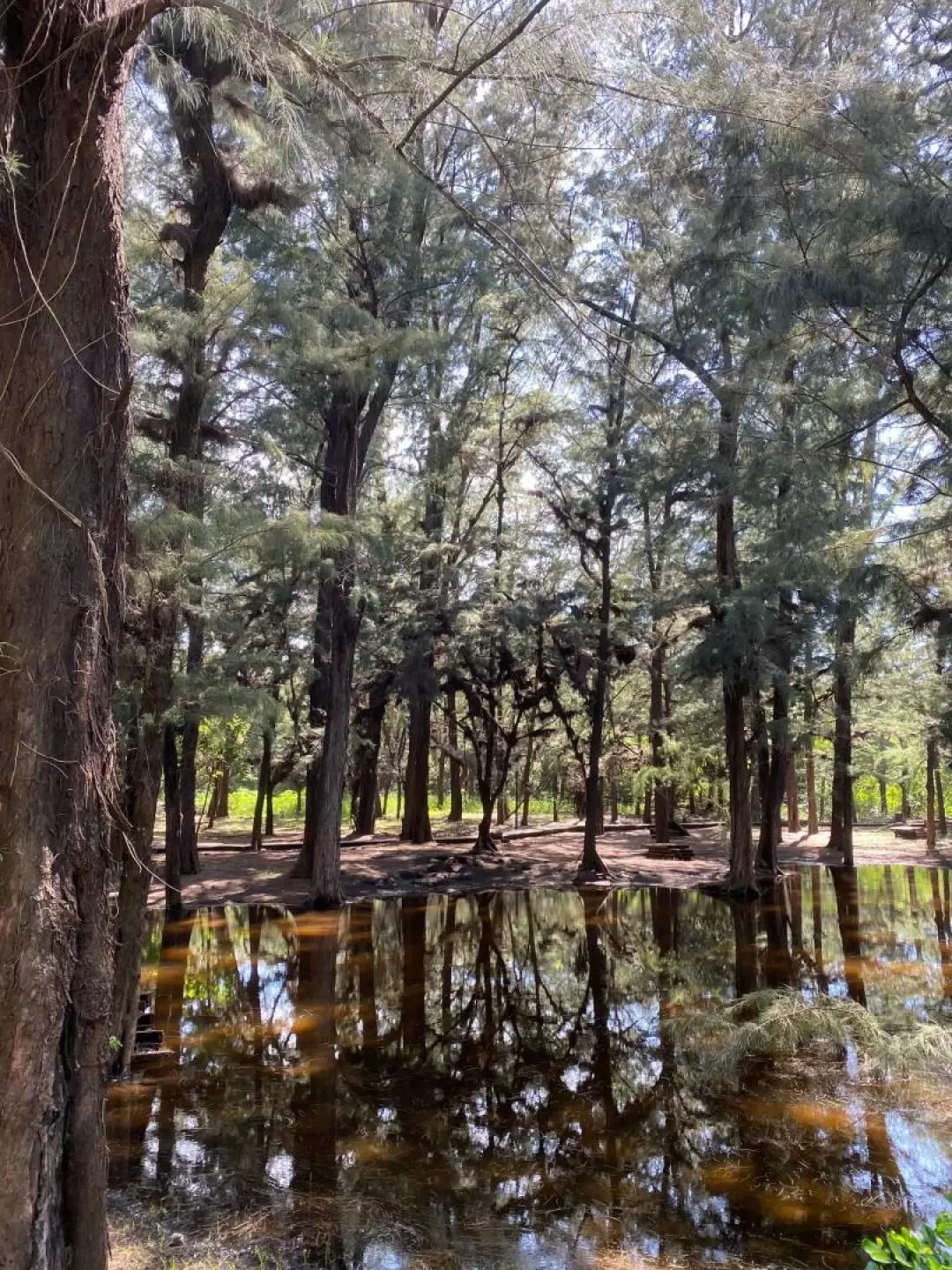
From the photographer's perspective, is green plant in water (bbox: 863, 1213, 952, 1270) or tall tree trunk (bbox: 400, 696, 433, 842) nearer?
green plant in water (bbox: 863, 1213, 952, 1270)

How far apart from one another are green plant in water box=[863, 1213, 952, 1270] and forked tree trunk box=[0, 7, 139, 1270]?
234 cm

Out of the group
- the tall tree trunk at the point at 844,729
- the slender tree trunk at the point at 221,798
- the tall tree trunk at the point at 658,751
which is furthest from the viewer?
the slender tree trunk at the point at 221,798

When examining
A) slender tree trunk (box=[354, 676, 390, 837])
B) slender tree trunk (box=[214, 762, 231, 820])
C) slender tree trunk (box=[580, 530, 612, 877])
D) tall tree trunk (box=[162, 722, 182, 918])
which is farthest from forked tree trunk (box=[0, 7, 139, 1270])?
slender tree trunk (box=[214, 762, 231, 820])

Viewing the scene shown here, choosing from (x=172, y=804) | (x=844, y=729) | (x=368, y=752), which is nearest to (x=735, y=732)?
(x=844, y=729)

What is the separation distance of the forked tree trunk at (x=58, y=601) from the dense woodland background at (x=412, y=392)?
1cm

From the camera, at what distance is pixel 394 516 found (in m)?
18.8

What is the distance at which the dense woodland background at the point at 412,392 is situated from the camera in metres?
3.10

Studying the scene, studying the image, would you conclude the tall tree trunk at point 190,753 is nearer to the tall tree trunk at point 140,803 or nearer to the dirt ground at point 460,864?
the dirt ground at point 460,864

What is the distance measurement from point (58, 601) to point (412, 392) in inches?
649

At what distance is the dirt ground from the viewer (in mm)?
16125

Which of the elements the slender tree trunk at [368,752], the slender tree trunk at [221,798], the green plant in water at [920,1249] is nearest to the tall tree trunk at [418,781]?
the slender tree trunk at [368,752]

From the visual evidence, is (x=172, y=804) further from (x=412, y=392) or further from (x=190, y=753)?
(x=412, y=392)

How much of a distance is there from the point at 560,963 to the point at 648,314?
1390cm

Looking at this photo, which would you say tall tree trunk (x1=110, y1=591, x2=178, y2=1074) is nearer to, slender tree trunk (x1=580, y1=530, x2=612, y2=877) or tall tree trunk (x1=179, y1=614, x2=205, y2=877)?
tall tree trunk (x1=179, y1=614, x2=205, y2=877)
